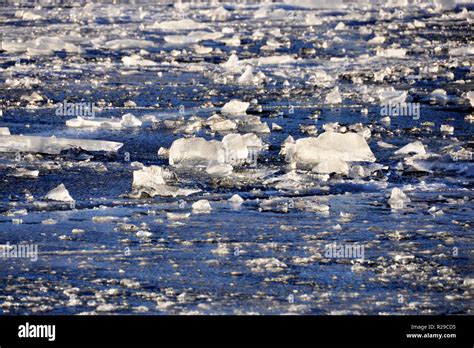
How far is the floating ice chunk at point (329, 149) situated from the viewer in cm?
1011

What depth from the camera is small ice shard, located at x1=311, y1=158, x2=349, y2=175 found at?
9688 mm

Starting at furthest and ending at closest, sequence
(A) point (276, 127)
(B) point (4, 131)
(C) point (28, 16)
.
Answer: (C) point (28, 16), (A) point (276, 127), (B) point (4, 131)

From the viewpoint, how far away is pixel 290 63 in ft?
60.6

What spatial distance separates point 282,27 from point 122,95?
41.7ft

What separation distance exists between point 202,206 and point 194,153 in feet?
5.50

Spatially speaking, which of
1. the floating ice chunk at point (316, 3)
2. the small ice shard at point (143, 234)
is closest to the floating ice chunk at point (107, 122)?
the small ice shard at point (143, 234)

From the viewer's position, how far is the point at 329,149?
10.2m

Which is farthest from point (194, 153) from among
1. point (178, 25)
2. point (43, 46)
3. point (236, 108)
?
point (178, 25)

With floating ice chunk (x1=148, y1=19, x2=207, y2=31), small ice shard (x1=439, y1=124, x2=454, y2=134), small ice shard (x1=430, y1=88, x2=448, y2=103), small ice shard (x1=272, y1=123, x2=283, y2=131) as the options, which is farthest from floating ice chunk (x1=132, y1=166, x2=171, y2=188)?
floating ice chunk (x1=148, y1=19, x2=207, y2=31)

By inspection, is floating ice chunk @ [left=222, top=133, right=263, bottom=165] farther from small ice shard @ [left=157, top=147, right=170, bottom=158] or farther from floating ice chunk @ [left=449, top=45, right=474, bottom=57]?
floating ice chunk @ [left=449, top=45, right=474, bottom=57]

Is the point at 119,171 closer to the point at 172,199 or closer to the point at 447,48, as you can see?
the point at 172,199

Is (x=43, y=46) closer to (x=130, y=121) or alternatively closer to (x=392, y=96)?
(x=392, y=96)

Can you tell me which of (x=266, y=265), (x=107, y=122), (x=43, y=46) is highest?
(x=43, y=46)

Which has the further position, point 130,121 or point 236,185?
point 130,121
